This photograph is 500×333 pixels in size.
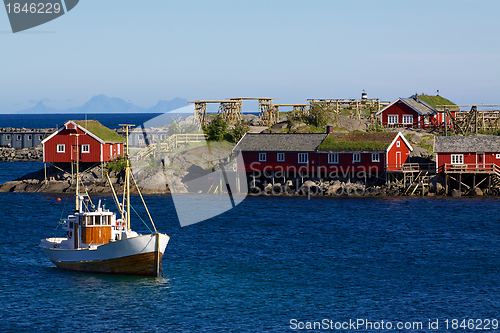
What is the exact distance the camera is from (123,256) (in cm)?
3741

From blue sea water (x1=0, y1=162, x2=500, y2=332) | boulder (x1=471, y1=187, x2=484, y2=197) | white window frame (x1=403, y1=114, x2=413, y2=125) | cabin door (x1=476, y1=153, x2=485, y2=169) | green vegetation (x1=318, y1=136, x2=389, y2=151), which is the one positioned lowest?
blue sea water (x1=0, y1=162, x2=500, y2=332)

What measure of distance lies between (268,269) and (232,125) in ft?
190

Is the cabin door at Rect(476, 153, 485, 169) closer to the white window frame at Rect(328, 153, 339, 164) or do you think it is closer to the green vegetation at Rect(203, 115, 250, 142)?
the white window frame at Rect(328, 153, 339, 164)

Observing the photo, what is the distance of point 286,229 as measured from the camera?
54000 millimetres

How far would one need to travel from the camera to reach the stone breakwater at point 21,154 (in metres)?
127

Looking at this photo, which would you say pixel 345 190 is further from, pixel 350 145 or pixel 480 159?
pixel 480 159

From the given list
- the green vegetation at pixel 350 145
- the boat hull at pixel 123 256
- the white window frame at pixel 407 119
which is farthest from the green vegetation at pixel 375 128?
the boat hull at pixel 123 256

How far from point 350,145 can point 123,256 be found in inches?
1523

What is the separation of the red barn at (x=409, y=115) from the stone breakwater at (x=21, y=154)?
234 feet

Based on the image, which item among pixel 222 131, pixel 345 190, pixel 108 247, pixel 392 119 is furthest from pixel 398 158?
pixel 108 247

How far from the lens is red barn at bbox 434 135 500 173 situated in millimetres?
68125

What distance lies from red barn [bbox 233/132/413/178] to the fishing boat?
35366 millimetres

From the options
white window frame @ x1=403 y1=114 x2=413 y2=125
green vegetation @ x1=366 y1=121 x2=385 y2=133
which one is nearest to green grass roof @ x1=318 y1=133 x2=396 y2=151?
green vegetation @ x1=366 y1=121 x2=385 y2=133

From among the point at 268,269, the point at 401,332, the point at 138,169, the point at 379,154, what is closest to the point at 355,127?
the point at 379,154
